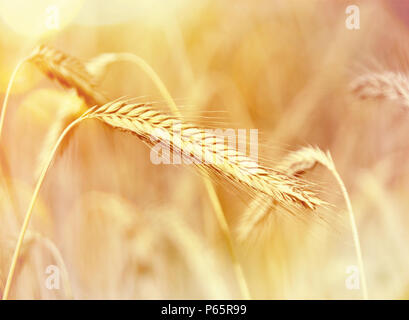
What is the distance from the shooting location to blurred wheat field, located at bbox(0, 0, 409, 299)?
0.94 metres

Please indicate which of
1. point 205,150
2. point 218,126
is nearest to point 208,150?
point 205,150

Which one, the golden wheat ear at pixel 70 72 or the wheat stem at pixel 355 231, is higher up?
the golden wheat ear at pixel 70 72

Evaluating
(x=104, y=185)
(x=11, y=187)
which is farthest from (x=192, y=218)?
(x=11, y=187)

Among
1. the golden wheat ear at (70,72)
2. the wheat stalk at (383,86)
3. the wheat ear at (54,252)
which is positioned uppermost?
the golden wheat ear at (70,72)

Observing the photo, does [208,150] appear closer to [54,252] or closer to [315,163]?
[315,163]

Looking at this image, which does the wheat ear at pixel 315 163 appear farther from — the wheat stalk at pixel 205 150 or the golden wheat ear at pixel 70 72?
the golden wheat ear at pixel 70 72

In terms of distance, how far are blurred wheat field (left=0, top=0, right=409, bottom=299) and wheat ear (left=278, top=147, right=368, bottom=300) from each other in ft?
0.05

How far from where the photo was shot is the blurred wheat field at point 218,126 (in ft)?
3.09

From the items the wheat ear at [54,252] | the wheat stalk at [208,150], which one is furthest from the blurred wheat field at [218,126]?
the wheat stalk at [208,150]

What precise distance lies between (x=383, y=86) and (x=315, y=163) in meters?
0.29

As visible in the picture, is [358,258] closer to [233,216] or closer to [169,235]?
[233,216]

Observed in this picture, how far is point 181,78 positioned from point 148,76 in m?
0.09

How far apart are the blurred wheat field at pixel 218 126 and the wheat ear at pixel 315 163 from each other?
16 mm
